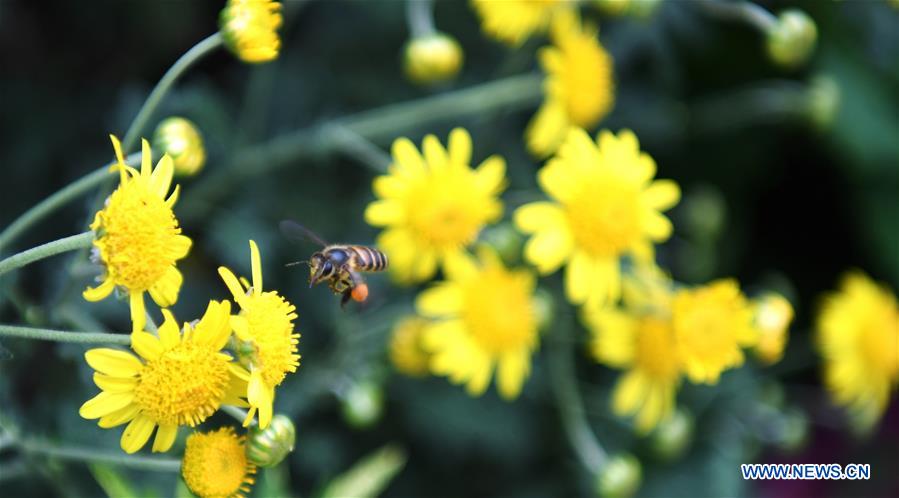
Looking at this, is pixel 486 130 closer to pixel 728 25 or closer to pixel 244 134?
pixel 244 134

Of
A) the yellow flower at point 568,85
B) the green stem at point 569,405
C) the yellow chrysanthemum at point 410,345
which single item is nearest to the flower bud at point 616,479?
the green stem at point 569,405

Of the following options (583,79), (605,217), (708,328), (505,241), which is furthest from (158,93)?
(708,328)

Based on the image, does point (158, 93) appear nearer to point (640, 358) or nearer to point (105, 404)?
point (105, 404)

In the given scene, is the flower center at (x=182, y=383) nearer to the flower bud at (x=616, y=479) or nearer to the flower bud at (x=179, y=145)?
the flower bud at (x=179, y=145)

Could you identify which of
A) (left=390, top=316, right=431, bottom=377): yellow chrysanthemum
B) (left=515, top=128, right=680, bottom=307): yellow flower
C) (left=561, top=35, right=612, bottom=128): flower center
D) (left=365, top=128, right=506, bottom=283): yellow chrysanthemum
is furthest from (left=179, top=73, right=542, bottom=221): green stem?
(left=390, top=316, right=431, bottom=377): yellow chrysanthemum

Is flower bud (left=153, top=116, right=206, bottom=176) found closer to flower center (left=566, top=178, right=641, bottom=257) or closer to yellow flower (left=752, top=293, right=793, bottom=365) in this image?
flower center (left=566, top=178, right=641, bottom=257)

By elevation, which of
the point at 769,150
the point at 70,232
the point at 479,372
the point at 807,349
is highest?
the point at 70,232

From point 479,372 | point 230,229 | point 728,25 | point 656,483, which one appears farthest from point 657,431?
point 728,25
